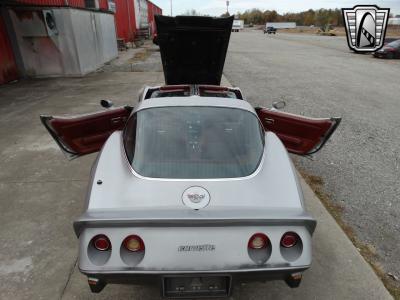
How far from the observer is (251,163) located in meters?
2.32

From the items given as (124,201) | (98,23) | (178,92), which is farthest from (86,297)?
(98,23)

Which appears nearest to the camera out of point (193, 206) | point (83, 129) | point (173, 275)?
point (173, 275)

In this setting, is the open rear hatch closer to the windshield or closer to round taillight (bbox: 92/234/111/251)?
the windshield

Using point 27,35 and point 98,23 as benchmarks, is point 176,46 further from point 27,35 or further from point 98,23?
point 98,23

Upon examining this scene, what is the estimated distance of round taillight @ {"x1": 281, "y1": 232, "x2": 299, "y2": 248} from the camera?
1.89 meters

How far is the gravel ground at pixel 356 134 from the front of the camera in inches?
137

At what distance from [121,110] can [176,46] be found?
2.32 m

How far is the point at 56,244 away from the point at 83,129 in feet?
4.41

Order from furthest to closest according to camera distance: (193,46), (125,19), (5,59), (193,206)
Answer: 1. (125,19)
2. (5,59)
3. (193,46)
4. (193,206)

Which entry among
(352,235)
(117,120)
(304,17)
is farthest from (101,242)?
(304,17)

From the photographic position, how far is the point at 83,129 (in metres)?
3.60

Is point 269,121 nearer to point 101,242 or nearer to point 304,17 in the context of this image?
point 101,242

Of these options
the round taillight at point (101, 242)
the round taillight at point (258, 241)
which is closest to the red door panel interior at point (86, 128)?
the round taillight at point (101, 242)

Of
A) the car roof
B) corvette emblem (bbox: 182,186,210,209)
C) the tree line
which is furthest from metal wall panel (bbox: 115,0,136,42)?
the tree line
